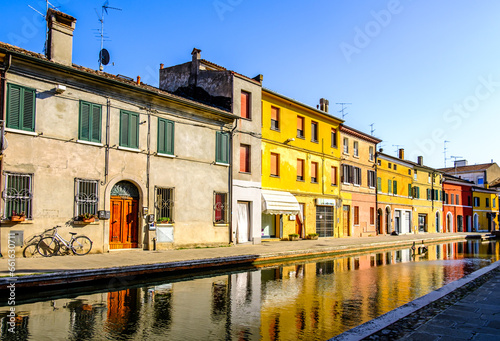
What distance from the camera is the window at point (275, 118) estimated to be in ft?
88.2

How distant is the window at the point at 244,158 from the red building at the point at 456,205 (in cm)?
3945

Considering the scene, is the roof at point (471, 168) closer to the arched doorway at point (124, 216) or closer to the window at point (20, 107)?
the arched doorway at point (124, 216)

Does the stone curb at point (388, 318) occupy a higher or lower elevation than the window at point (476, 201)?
lower

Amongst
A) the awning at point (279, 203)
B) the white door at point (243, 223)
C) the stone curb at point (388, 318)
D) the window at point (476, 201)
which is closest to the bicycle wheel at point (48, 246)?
the white door at point (243, 223)

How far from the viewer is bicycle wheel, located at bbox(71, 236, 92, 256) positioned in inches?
612

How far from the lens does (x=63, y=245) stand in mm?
15250

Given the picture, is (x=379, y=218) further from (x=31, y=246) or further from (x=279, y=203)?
(x=31, y=246)

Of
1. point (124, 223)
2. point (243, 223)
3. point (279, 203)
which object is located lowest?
point (243, 223)

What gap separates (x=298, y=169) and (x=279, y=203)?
431cm

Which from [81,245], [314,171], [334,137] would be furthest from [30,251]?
[334,137]

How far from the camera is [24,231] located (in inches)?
564

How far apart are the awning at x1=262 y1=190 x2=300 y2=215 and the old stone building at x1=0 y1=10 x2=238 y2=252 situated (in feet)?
11.6

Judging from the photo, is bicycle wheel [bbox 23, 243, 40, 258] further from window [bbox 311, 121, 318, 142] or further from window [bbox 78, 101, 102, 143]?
window [bbox 311, 121, 318, 142]

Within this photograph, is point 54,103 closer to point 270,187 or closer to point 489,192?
point 270,187
